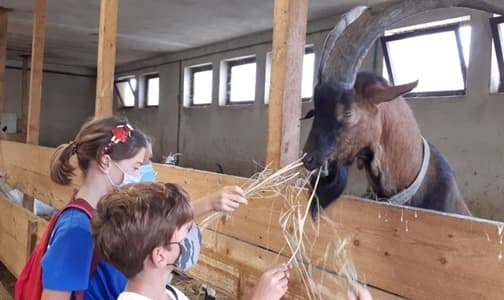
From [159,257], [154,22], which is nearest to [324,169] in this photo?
[159,257]

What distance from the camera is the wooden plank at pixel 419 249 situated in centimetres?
108

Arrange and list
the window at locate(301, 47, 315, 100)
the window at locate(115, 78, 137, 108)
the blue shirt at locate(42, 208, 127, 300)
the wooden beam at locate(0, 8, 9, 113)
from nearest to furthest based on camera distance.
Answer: the blue shirt at locate(42, 208, 127, 300) → the wooden beam at locate(0, 8, 9, 113) → the window at locate(301, 47, 315, 100) → the window at locate(115, 78, 137, 108)

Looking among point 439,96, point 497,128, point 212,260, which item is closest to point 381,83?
point 212,260

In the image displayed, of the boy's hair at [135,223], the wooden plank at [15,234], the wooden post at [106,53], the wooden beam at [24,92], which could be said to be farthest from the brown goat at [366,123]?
the wooden beam at [24,92]

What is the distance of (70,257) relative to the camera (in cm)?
123

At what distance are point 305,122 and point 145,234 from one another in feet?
17.4

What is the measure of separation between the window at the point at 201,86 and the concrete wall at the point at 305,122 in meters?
0.17

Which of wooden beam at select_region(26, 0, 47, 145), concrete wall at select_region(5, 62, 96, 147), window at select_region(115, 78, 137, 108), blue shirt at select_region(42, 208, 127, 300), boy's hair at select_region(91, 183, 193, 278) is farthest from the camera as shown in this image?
concrete wall at select_region(5, 62, 96, 147)

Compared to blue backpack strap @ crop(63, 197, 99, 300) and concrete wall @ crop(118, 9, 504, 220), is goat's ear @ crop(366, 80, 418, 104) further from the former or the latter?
blue backpack strap @ crop(63, 197, 99, 300)

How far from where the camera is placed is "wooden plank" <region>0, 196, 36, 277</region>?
3477mm

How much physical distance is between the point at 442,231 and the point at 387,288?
23cm

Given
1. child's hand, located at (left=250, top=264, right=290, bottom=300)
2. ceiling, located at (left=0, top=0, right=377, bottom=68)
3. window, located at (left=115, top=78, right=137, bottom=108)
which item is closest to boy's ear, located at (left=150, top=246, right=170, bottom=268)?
child's hand, located at (left=250, top=264, right=290, bottom=300)

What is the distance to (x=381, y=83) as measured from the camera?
4.74 feet

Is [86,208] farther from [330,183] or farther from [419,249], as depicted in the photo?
[419,249]
